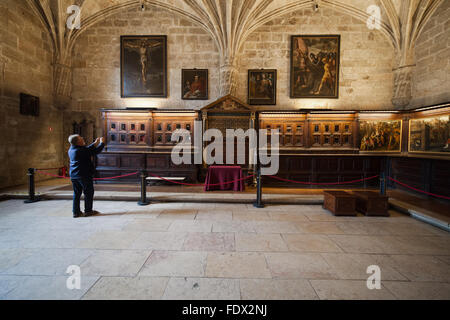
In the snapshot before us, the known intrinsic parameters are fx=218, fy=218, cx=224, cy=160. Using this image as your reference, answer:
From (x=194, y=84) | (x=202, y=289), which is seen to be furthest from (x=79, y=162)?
(x=194, y=84)

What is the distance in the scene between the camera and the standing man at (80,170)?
464 cm

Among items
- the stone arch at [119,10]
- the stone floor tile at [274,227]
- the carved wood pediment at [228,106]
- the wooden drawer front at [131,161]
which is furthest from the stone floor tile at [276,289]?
the stone arch at [119,10]

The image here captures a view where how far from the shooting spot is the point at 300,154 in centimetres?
848

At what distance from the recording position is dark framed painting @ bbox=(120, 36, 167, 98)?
9547 mm

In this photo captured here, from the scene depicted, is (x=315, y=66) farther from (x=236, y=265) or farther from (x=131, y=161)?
(x=236, y=265)

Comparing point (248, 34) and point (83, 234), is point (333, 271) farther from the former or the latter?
point (248, 34)

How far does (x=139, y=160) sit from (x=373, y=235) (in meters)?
7.83

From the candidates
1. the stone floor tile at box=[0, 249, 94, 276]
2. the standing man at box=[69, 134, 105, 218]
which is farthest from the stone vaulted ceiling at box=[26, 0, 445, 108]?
the stone floor tile at box=[0, 249, 94, 276]

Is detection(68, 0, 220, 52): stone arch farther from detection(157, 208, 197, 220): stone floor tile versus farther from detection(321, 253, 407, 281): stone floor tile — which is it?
detection(321, 253, 407, 281): stone floor tile

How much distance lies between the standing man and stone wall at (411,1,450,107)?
36.1ft

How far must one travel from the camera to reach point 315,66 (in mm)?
9461

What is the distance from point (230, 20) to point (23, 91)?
817 cm

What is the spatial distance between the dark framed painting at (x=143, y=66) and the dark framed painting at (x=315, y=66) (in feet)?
18.7

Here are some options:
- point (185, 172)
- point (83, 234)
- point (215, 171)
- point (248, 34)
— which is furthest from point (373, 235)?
point (248, 34)
